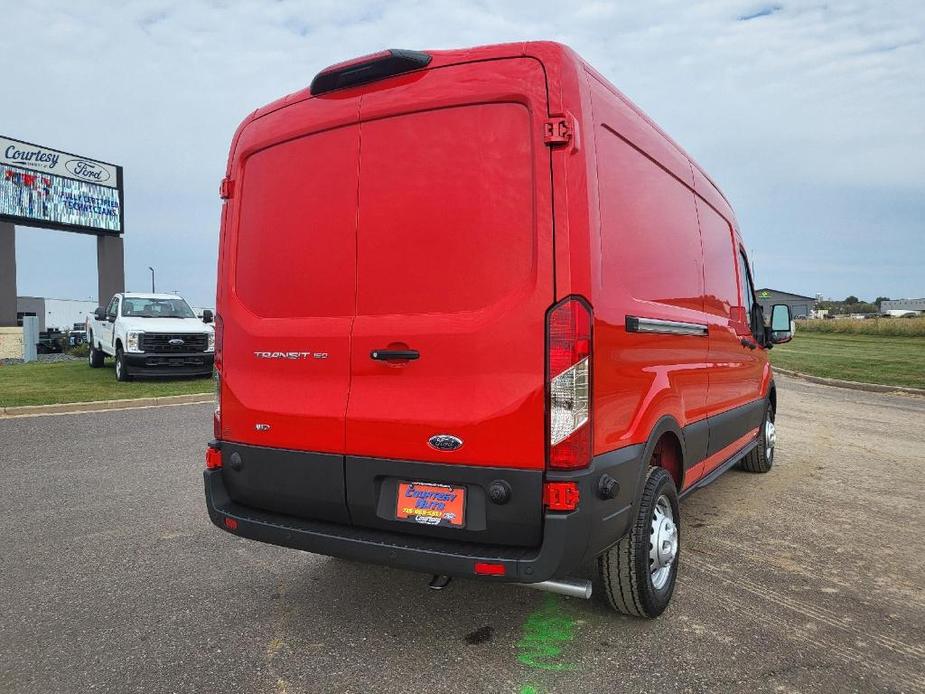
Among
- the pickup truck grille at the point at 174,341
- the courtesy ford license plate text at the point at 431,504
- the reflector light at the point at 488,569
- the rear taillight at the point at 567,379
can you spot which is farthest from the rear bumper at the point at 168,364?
the rear taillight at the point at 567,379

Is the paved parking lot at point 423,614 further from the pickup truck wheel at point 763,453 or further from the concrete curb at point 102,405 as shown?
the concrete curb at point 102,405

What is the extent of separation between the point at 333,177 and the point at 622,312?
1.38 metres

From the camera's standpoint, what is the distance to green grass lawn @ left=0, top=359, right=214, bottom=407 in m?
10.9

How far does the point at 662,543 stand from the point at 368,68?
8.34 ft

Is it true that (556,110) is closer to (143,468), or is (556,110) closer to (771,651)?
(771,651)

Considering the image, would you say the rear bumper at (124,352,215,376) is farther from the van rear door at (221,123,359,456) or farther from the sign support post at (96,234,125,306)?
the sign support post at (96,234,125,306)

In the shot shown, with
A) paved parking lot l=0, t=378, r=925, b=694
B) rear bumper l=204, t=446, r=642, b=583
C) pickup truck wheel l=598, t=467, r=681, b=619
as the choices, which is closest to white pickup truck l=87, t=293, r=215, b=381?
paved parking lot l=0, t=378, r=925, b=694

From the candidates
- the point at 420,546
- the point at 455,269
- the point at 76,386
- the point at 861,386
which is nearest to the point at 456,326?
the point at 455,269

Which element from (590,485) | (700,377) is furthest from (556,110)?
(700,377)

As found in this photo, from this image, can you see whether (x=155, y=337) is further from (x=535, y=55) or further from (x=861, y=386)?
(x=861, y=386)

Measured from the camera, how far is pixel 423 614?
10.4 feet

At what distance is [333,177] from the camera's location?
300cm

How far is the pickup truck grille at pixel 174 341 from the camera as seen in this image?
13.8 m

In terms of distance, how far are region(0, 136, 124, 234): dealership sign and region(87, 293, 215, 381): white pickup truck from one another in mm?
13860
